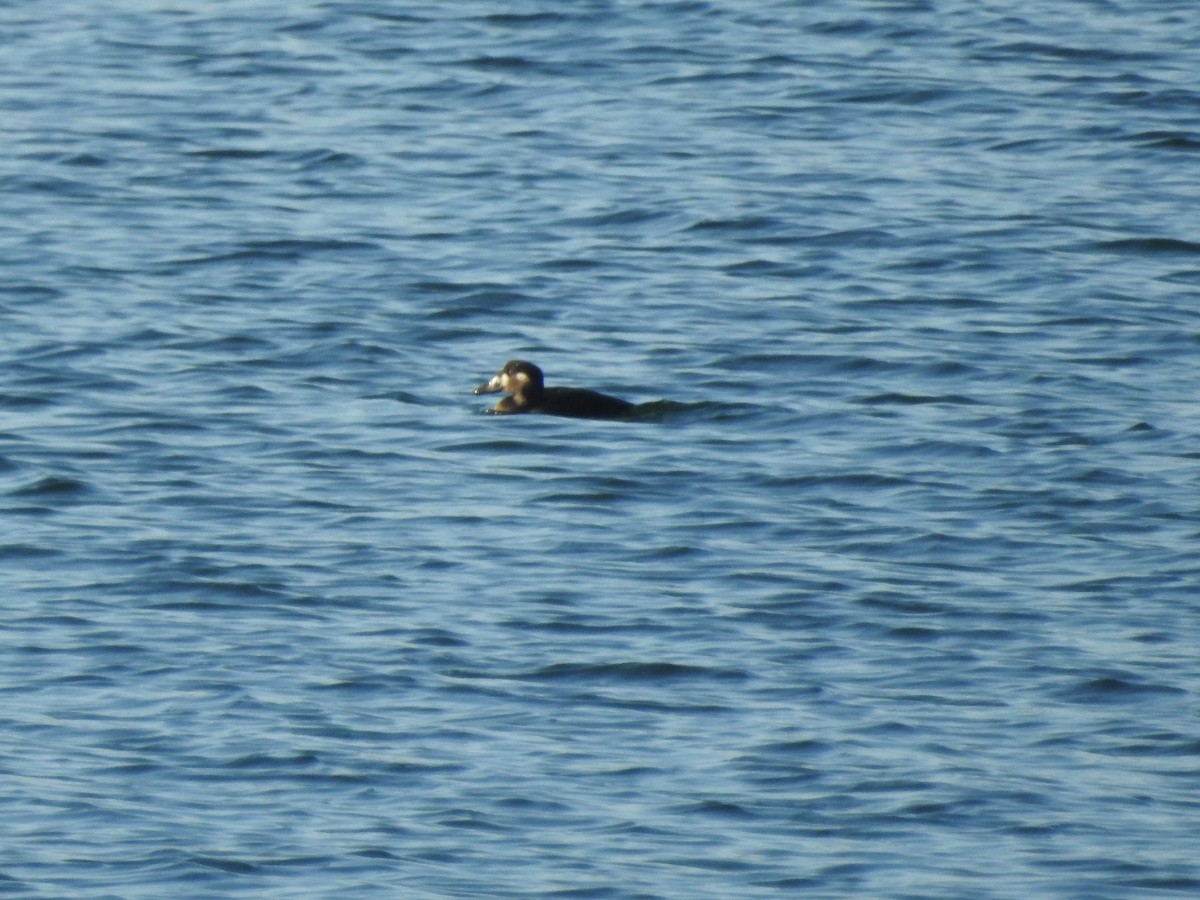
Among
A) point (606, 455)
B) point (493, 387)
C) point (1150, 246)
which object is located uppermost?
point (493, 387)

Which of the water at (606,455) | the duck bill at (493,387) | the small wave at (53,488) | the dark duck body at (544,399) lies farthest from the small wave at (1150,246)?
the small wave at (53,488)

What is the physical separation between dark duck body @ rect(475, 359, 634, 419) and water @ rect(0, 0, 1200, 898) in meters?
0.14

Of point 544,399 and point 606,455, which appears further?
point 544,399

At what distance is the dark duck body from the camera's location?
14.6 m

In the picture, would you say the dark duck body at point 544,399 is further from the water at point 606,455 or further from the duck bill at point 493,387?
the water at point 606,455

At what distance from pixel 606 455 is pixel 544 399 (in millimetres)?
634

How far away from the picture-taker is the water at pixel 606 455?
9.27m

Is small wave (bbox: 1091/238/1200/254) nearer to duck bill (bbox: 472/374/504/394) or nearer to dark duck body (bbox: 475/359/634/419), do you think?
dark duck body (bbox: 475/359/634/419)

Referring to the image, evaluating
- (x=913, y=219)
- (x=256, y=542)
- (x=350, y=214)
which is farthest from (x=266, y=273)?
(x=256, y=542)

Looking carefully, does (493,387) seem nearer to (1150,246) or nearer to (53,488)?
(53,488)

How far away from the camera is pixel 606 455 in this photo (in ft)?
46.3

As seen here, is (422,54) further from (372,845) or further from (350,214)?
(372,845)

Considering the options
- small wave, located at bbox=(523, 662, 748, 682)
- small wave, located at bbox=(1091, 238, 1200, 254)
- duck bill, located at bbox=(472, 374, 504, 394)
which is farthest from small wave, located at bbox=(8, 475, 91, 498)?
small wave, located at bbox=(1091, 238, 1200, 254)

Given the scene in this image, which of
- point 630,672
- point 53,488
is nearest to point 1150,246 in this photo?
point 53,488
